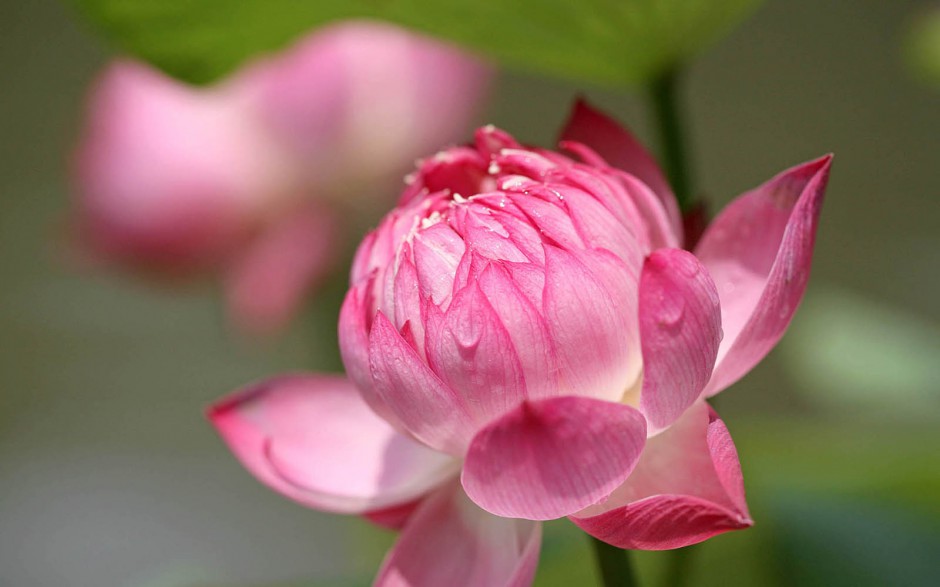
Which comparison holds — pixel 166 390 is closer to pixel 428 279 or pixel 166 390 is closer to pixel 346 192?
pixel 346 192

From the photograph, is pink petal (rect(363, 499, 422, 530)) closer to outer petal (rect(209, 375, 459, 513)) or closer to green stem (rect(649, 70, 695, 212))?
outer petal (rect(209, 375, 459, 513))

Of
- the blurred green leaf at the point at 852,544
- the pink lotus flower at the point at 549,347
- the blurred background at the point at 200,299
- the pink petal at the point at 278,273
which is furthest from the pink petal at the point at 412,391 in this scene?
the blurred background at the point at 200,299

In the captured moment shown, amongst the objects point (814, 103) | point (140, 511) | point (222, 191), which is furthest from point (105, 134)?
point (814, 103)

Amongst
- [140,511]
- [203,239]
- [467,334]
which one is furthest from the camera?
[140,511]

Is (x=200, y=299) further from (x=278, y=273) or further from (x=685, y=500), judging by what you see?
(x=685, y=500)

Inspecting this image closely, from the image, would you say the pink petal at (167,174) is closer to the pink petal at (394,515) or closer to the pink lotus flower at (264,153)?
the pink lotus flower at (264,153)

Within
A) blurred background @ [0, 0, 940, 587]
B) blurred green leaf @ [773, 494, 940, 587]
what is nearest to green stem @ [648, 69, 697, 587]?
blurred green leaf @ [773, 494, 940, 587]
